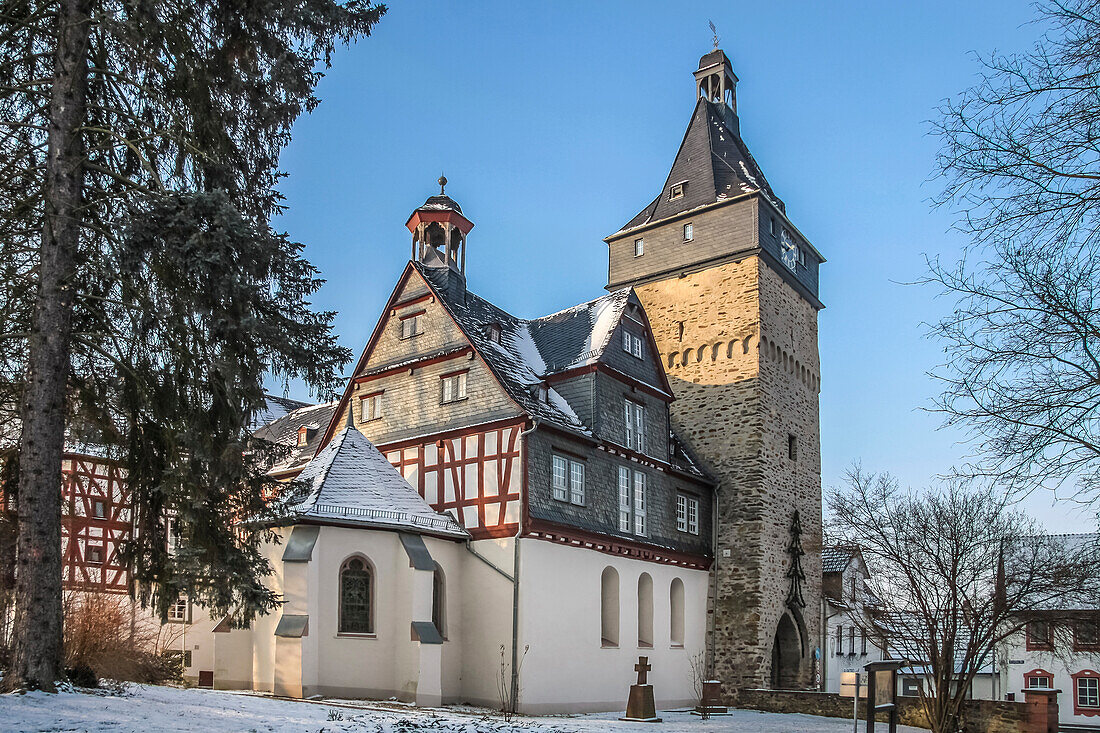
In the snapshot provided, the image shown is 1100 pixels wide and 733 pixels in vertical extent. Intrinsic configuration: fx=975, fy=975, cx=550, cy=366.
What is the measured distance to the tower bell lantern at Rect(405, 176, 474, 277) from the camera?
2772 centimetres

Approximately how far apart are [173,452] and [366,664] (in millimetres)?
10097

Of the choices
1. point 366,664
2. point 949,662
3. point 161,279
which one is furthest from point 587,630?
point 161,279

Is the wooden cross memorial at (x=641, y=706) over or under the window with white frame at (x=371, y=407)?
under

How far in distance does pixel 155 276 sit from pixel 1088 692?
40.8 m

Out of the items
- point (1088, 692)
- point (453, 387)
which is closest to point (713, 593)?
point (453, 387)

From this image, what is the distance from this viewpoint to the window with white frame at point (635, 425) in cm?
2650

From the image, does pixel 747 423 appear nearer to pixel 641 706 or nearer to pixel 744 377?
pixel 744 377

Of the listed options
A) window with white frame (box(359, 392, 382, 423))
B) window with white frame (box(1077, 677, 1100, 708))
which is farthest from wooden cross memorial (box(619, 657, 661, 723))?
window with white frame (box(1077, 677, 1100, 708))

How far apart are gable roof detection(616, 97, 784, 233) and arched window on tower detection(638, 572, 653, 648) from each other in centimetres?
1293

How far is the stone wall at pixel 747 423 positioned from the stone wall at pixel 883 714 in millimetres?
687

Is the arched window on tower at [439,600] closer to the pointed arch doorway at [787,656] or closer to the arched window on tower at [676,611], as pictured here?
the arched window on tower at [676,611]

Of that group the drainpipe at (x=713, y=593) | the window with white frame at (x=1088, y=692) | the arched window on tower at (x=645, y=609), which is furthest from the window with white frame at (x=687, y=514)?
the window with white frame at (x=1088, y=692)

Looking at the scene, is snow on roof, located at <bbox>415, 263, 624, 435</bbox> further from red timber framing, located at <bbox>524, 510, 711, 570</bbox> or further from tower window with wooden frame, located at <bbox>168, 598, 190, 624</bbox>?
tower window with wooden frame, located at <bbox>168, 598, 190, 624</bbox>

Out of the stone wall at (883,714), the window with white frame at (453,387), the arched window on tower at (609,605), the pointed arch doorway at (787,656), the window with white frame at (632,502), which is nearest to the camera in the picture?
the stone wall at (883,714)
